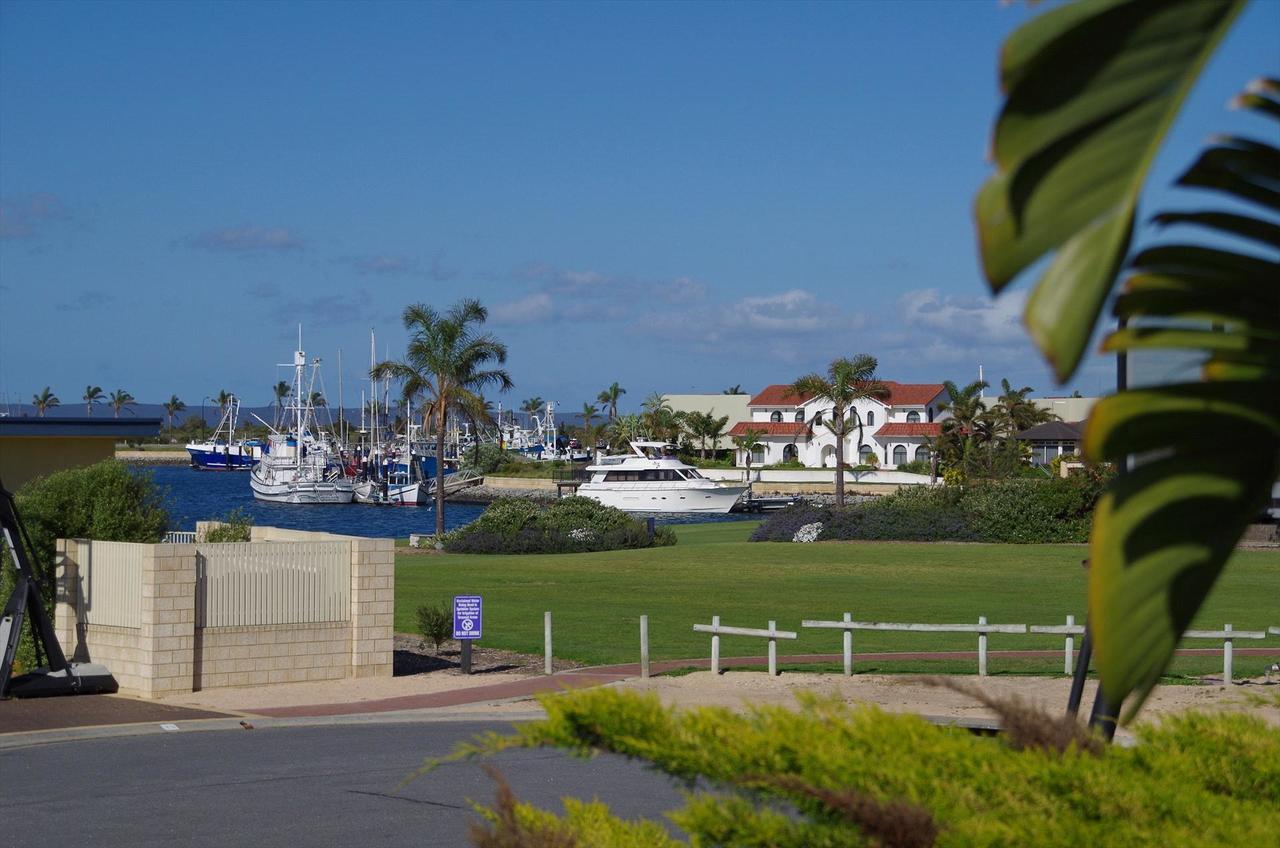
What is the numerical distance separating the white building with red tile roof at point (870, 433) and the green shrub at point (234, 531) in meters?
84.0

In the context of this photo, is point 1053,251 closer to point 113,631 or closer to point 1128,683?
point 1128,683

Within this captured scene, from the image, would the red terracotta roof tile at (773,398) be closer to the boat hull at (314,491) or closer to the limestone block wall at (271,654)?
the boat hull at (314,491)

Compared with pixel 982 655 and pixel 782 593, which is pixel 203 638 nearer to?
pixel 982 655

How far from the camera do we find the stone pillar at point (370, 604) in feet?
70.6

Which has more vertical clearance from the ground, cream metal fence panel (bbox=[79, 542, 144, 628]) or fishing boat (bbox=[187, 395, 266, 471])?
fishing boat (bbox=[187, 395, 266, 471])

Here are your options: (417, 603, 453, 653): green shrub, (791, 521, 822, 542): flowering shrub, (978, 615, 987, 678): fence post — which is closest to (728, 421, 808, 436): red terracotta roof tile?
(791, 521, 822, 542): flowering shrub

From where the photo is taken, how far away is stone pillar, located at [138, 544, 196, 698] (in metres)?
19.7

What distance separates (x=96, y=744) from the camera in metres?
16.7

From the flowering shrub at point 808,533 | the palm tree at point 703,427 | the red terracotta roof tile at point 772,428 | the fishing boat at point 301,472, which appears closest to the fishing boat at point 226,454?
the fishing boat at point 301,472

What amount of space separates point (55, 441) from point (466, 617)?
43.0 feet

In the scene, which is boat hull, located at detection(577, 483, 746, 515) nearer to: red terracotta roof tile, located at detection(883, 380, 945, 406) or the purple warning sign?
red terracotta roof tile, located at detection(883, 380, 945, 406)

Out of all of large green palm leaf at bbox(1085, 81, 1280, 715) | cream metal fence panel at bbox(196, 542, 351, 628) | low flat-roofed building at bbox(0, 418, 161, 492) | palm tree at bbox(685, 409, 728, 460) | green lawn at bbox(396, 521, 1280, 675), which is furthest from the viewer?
palm tree at bbox(685, 409, 728, 460)

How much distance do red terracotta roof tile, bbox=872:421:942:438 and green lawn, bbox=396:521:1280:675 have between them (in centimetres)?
6036

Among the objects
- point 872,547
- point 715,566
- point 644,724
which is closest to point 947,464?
point 872,547
